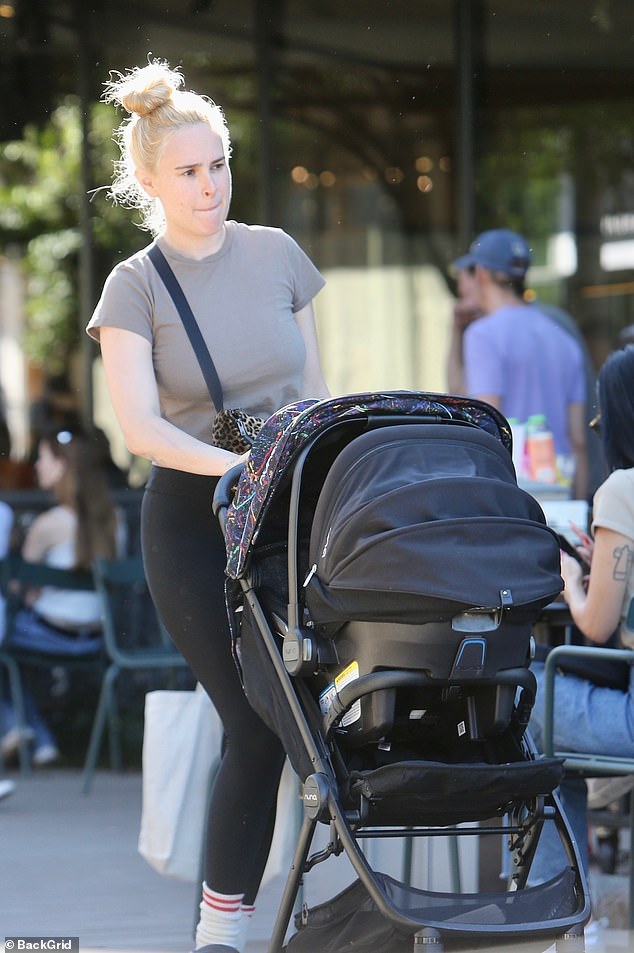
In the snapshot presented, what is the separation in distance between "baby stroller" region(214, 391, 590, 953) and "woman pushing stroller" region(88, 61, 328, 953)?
255mm

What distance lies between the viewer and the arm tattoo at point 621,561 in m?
3.65

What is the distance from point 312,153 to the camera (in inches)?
418

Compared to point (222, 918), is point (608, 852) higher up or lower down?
lower down

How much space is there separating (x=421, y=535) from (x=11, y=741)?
15.5ft

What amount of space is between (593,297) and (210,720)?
694 cm

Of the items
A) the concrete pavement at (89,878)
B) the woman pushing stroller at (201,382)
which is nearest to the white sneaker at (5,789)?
the concrete pavement at (89,878)

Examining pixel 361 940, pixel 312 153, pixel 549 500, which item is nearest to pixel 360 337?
pixel 312 153

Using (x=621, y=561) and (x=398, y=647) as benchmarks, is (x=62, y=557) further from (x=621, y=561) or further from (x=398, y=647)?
(x=398, y=647)

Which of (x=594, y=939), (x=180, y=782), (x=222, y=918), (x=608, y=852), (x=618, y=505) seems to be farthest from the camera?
(x=608, y=852)

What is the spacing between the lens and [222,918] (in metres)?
3.38

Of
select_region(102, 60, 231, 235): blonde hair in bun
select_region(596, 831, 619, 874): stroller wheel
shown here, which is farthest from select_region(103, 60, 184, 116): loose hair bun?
select_region(596, 831, 619, 874): stroller wheel

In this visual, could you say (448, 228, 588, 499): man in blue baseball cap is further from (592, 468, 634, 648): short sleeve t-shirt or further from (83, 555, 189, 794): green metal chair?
(592, 468, 634, 648): short sleeve t-shirt

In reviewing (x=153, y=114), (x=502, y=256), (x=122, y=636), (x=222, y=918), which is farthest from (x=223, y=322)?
(x=122, y=636)

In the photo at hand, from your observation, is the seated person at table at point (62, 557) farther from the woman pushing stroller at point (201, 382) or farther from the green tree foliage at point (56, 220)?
the woman pushing stroller at point (201, 382)
